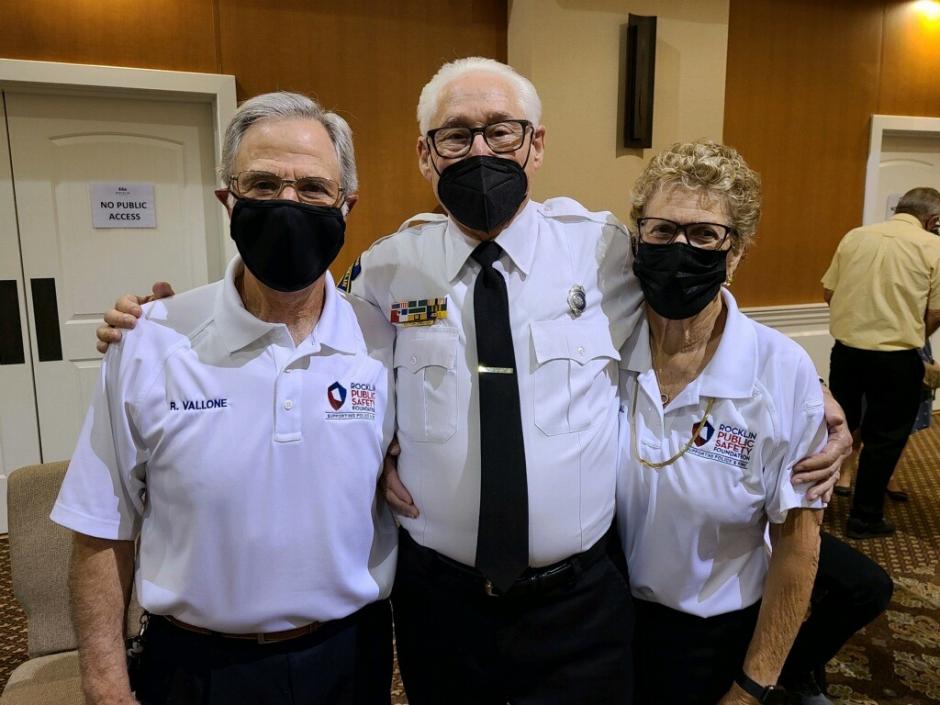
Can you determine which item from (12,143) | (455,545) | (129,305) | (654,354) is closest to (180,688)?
(455,545)

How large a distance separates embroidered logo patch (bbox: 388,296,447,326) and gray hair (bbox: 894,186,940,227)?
353 centimetres

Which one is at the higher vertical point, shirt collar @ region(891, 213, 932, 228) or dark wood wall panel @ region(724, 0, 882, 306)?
dark wood wall panel @ region(724, 0, 882, 306)

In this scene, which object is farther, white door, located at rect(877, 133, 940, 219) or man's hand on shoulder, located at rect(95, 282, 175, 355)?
white door, located at rect(877, 133, 940, 219)

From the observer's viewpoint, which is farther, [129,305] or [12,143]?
[12,143]

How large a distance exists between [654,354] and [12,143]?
3388 mm

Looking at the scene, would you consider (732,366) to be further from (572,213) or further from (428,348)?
(428,348)

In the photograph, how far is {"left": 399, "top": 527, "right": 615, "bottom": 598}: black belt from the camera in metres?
1.30

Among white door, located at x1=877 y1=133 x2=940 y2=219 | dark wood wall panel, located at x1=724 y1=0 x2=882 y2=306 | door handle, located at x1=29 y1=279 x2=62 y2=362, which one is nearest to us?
door handle, located at x1=29 y1=279 x2=62 y2=362

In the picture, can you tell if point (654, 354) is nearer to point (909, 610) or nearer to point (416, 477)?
point (416, 477)

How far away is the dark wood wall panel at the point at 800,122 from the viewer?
4645 mm

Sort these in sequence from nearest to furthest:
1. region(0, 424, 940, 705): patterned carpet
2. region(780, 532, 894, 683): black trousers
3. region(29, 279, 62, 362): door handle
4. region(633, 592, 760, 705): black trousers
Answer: region(633, 592, 760, 705): black trousers → region(780, 532, 894, 683): black trousers → region(0, 424, 940, 705): patterned carpet → region(29, 279, 62, 362): door handle

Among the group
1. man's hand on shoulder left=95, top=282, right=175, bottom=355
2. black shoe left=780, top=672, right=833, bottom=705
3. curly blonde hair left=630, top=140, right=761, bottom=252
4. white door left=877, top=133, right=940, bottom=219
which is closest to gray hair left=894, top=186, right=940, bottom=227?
white door left=877, top=133, right=940, bottom=219

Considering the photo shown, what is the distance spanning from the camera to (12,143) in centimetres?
331

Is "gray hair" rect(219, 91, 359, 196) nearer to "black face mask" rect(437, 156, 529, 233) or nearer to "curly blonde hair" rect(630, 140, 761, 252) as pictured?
"black face mask" rect(437, 156, 529, 233)
